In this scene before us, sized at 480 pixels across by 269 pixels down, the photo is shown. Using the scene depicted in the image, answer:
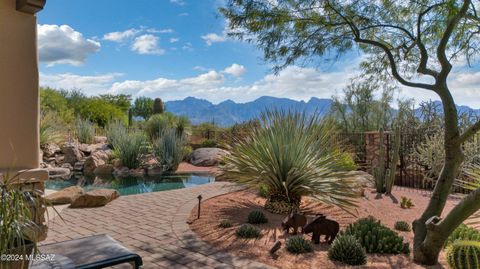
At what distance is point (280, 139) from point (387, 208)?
263cm

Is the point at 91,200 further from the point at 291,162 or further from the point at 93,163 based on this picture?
the point at 93,163

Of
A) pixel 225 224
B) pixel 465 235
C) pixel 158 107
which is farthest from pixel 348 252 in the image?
pixel 158 107

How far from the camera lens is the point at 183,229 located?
493cm

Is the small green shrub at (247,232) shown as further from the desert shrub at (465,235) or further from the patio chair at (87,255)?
the desert shrub at (465,235)

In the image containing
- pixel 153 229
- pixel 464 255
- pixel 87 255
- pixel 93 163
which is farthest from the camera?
pixel 93 163

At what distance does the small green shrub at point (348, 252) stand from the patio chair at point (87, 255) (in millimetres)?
2196

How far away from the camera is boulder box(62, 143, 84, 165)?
13.7m

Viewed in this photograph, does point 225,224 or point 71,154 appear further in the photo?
point 71,154

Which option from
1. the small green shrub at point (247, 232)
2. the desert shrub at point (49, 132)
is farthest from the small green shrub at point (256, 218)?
the desert shrub at point (49, 132)

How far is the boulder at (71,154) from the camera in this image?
13.7 m

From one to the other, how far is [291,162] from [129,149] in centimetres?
854

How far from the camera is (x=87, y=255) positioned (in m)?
2.79

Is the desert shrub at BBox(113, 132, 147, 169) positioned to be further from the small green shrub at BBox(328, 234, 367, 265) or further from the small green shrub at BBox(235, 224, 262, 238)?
the small green shrub at BBox(328, 234, 367, 265)

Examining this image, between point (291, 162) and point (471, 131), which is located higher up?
point (471, 131)
